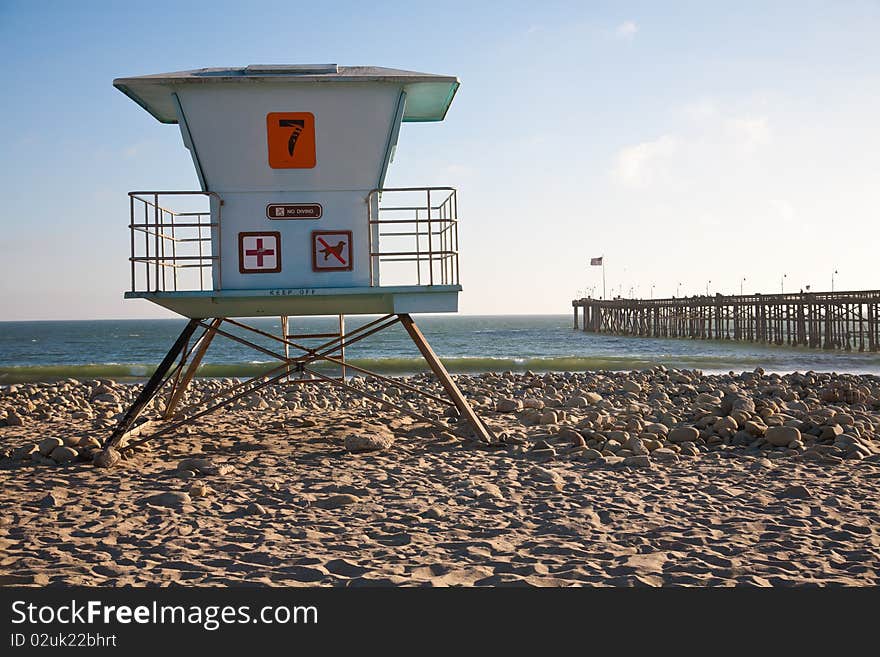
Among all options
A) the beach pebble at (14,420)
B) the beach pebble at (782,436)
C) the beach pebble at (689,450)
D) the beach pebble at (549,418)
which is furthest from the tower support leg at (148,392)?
the beach pebble at (782,436)

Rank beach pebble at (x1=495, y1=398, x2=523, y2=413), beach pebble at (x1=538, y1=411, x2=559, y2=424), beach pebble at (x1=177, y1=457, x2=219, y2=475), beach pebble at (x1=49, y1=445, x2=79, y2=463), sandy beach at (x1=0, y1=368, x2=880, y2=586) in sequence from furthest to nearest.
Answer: beach pebble at (x1=495, y1=398, x2=523, y2=413), beach pebble at (x1=538, y1=411, x2=559, y2=424), beach pebble at (x1=49, y1=445, x2=79, y2=463), beach pebble at (x1=177, y1=457, x2=219, y2=475), sandy beach at (x1=0, y1=368, x2=880, y2=586)

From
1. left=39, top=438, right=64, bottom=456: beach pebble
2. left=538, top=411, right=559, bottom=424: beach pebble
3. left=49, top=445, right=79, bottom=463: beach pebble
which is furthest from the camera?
left=538, top=411, right=559, bottom=424: beach pebble

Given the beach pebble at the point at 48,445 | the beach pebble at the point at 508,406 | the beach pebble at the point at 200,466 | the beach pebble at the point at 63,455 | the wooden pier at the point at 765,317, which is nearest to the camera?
the beach pebble at the point at 200,466

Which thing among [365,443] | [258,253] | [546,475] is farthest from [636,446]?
[258,253]

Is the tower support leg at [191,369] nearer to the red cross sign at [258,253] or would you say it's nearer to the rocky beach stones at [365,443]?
the red cross sign at [258,253]

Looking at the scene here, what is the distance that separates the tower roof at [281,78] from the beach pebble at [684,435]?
527 centimetres

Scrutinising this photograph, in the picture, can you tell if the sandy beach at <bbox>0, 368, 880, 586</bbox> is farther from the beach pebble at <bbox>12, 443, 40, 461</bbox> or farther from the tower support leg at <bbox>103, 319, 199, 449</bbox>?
the tower support leg at <bbox>103, 319, 199, 449</bbox>

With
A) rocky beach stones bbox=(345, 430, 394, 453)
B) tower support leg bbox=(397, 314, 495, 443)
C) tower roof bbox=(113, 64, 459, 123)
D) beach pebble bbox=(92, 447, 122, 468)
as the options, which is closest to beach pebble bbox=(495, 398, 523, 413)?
tower support leg bbox=(397, 314, 495, 443)

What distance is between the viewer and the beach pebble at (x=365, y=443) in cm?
891

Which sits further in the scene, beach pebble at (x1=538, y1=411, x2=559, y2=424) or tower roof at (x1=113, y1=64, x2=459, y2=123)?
beach pebble at (x1=538, y1=411, x2=559, y2=424)

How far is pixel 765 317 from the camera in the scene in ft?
141

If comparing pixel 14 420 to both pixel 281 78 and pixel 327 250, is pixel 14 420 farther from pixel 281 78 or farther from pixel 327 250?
pixel 281 78

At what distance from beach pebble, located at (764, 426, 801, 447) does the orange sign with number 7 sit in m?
6.58

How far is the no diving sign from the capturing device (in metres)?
8.81
